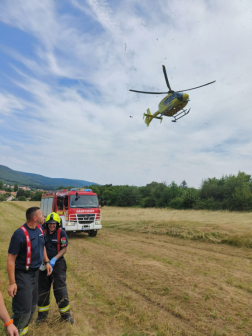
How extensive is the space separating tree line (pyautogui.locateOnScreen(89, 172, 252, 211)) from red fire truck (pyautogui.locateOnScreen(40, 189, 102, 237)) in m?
28.3

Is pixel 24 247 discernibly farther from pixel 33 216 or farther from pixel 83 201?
pixel 83 201

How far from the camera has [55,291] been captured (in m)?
4.00

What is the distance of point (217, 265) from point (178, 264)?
4.44 ft

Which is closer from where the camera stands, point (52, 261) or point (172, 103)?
point (52, 261)

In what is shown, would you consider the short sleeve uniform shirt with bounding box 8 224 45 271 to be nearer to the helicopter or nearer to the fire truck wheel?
the fire truck wheel

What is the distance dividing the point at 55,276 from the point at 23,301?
0.86m

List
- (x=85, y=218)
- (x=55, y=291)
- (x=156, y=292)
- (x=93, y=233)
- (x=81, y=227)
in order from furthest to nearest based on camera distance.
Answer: (x=93, y=233) → (x=85, y=218) → (x=81, y=227) → (x=156, y=292) → (x=55, y=291)

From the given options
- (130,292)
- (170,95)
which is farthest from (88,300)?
(170,95)

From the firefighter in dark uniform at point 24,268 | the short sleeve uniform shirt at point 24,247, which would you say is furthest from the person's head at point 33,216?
the short sleeve uniform shirt at point 24,247

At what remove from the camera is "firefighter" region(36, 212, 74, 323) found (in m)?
3.97

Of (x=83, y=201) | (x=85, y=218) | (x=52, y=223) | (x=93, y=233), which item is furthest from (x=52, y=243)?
(x=93, y=233)

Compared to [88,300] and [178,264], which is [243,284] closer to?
[178,264]

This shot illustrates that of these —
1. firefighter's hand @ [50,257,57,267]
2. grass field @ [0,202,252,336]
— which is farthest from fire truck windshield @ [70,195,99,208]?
firefighter's hand @ [50,257,57,267]

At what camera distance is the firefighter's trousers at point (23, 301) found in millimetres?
3211
